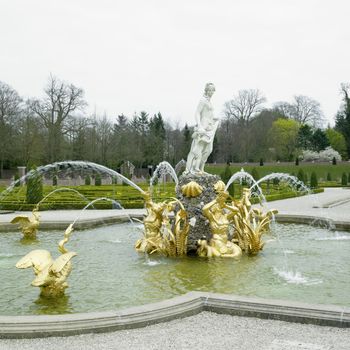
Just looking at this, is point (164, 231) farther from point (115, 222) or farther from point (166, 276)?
point (115, 222)

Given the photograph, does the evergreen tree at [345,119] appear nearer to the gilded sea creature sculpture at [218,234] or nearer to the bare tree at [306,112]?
the bare tree at [306,112]

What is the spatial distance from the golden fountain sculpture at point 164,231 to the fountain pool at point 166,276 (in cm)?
Answer: 25

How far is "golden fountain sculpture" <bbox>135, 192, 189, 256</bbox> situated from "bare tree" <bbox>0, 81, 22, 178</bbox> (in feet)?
128

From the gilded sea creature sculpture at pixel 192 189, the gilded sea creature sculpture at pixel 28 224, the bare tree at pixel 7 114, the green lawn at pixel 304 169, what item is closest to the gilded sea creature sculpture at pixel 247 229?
the gilded sea creature sculpture at pixel 192 189

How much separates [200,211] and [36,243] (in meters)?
4.52

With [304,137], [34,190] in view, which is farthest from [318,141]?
[34,190]

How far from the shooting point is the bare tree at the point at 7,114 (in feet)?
154

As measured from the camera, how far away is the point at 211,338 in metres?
5.36

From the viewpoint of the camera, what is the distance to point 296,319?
5871 mm

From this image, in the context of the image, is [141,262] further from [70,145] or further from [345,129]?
[345,129]

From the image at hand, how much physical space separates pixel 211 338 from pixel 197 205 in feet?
19.6

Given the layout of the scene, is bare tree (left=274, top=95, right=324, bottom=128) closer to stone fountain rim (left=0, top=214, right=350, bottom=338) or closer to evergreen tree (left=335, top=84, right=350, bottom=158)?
evergreen tree (left=335, top=84, right=350, bottom=158)

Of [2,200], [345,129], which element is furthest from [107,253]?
[345,129]

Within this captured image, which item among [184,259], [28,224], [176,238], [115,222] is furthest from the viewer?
[115,222]
